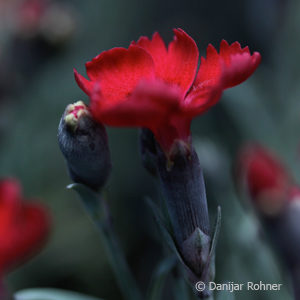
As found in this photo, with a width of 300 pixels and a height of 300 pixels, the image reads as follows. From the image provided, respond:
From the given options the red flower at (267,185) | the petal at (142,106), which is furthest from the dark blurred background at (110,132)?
the petal at (142,106)

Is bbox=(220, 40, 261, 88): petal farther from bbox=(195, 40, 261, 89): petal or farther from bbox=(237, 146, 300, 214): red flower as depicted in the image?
bbox=(237, 146, 300, 214): red flower

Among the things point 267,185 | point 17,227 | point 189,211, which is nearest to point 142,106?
point 189,211

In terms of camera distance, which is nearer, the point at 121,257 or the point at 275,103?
the point at 121,257

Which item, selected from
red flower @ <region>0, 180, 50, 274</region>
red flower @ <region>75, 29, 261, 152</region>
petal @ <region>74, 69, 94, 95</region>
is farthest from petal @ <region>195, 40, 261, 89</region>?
red flower @ <region>0, 180, 50, 274</region>

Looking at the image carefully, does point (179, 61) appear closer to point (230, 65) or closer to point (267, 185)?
point (230, 65)

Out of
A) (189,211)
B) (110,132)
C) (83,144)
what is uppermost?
(83,144)

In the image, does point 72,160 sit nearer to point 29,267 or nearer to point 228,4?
point 29,267

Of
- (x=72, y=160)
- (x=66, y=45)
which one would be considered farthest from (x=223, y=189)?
(x=66, y=45)
